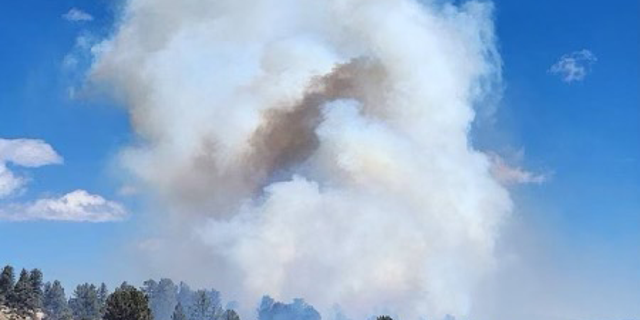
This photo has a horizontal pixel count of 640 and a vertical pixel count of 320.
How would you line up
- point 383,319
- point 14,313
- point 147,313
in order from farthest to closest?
point 14,313, point 147,313, point 383,319

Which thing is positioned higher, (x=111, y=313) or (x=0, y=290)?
(x=0, y=290)

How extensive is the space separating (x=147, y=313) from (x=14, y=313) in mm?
89803

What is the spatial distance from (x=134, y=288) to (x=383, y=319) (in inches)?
1896

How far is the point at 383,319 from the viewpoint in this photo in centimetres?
12144

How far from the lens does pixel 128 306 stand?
12850 centimetres

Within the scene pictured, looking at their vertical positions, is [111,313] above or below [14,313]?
below

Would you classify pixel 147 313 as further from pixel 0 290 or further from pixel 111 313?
pixel 0 290

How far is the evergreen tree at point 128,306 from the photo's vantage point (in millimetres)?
128375

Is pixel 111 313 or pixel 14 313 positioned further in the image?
pixel 14 313

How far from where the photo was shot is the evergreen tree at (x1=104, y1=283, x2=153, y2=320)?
5054 inches

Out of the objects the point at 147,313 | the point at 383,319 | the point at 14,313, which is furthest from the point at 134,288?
the point at 14,313

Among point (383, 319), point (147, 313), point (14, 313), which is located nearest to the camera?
point (383, 319)

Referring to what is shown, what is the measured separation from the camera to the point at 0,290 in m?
199

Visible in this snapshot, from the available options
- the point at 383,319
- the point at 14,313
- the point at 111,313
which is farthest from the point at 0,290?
the point at 383,319
